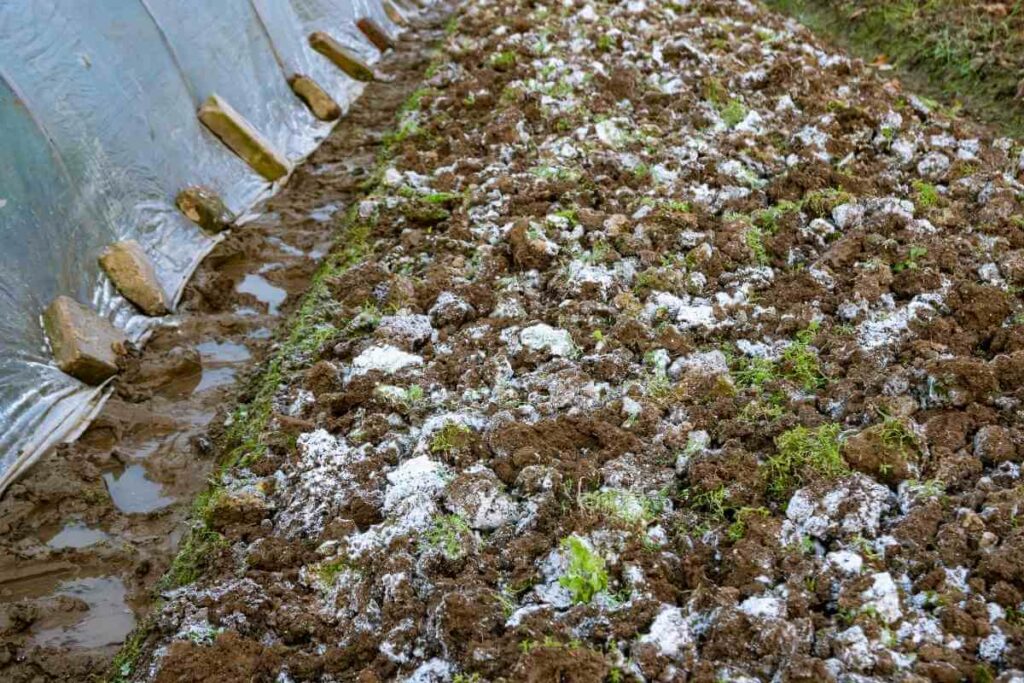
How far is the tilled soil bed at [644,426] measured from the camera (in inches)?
123

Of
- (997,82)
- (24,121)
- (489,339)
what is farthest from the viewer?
(997,82)

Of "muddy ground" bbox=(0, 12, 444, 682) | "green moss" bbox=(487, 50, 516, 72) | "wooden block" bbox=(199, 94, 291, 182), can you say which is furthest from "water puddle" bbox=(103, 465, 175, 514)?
"green moss" bbox=(487, 50, 516, 72)

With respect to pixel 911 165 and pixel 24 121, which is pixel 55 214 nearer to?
pixel 24 121

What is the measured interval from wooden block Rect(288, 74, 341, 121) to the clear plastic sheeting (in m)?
0.42

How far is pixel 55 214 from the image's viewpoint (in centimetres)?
509

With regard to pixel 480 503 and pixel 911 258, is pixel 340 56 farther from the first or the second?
pixel 480 503

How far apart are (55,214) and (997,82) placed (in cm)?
723

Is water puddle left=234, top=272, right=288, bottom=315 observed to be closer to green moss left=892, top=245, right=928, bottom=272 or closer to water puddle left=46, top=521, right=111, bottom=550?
water puddle left=46, top=521, right=111, bottom=550

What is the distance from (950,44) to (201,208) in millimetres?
6635

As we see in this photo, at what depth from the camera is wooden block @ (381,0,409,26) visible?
10617mm

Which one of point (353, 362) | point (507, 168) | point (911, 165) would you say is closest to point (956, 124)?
point (911, 165)

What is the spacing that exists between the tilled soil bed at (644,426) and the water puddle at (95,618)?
16 cm

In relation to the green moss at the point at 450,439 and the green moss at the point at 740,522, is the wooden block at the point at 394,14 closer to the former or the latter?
the green moss at the point at 450,439

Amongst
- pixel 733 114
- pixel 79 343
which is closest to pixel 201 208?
pixel 79 343
